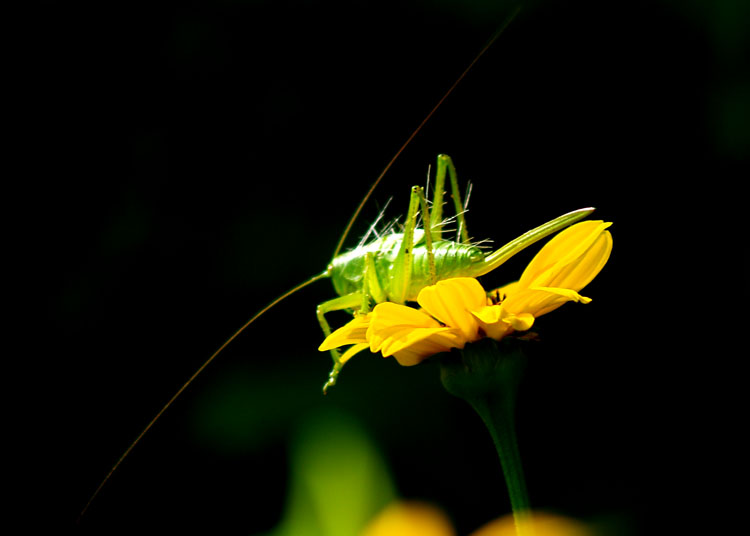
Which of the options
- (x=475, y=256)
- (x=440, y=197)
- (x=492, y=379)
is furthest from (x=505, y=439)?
(x=440, y=197)

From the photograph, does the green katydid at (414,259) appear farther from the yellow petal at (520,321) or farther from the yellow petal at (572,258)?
the yellow petal at (520,321)

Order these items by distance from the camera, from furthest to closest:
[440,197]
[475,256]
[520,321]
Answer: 1. [440,197]
2. [475,256]
3. [520,321]

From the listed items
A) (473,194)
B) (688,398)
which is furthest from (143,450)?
(688,398)

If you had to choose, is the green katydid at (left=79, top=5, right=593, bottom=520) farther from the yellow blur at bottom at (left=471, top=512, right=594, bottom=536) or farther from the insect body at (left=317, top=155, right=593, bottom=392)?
the yellow blur at bottom at (left=471, top=512, right=594, bottom=536)

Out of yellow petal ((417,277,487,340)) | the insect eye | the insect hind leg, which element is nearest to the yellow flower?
yellow petal ((417,277,487,340))

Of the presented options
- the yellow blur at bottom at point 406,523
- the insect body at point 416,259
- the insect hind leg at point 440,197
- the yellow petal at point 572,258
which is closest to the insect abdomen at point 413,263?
the insect body at point 416,259

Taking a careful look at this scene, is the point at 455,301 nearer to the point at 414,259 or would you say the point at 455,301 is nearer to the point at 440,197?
the point at 414,259
